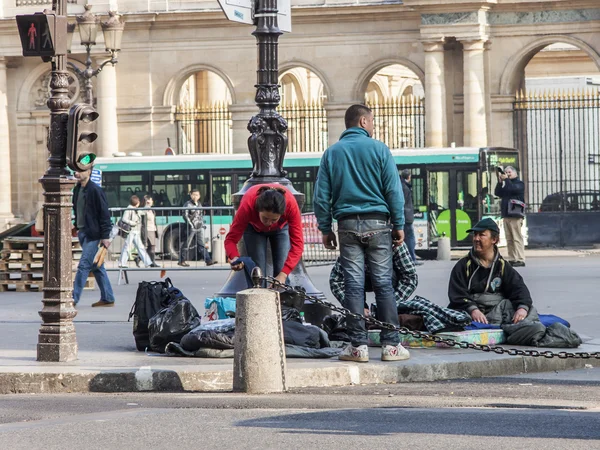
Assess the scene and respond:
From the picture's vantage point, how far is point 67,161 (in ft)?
34.8

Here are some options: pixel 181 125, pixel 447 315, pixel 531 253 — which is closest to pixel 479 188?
pixel 531 253

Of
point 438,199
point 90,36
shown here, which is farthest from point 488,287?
point 438,199

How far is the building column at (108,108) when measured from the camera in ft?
128

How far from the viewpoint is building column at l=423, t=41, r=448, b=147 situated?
36438 millimetres

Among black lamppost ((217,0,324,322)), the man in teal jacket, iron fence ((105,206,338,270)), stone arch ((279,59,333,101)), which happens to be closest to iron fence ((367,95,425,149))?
stone arch ((279,59,333,101))

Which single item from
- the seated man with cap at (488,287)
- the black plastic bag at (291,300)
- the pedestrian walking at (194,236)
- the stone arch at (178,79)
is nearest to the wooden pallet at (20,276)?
the pedestrian walking at (194,236)

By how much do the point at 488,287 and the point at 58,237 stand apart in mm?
3532

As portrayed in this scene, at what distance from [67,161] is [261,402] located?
→ 2887mm

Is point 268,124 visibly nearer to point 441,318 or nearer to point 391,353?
point 441,318

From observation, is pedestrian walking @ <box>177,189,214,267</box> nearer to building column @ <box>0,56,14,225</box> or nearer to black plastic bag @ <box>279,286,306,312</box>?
black plastic bag @ <box>279,286,306,312</box>

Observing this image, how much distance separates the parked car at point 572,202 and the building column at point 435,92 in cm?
355

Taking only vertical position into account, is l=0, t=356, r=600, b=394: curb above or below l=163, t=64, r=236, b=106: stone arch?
below

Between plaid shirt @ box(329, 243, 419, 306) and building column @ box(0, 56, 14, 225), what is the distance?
99.0ft

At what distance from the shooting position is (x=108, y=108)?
39188mm
